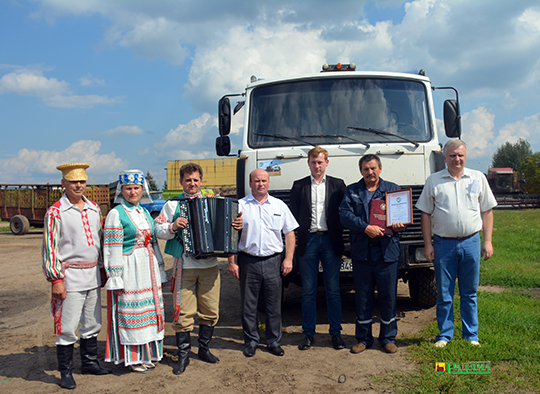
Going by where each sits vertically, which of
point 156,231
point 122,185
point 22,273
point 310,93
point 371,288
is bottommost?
point 22,273

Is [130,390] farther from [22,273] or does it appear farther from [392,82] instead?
[22,273]

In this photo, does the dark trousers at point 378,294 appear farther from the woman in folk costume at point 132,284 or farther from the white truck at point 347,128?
the woman in folk costume at point 132,284

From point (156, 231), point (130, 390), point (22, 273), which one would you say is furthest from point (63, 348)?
point (22, 273)

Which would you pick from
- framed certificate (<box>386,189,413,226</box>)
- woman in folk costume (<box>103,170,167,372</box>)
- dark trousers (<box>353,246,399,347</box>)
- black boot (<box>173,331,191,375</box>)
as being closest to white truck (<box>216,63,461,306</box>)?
dark trousers (<box>353,246,399,347</box>)

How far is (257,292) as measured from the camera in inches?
171

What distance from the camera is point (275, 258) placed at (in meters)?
4.37

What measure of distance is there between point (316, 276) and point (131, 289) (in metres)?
1.92

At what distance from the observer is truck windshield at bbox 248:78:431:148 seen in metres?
5.15

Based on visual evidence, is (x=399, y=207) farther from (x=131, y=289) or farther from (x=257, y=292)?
(x=131, y=289)

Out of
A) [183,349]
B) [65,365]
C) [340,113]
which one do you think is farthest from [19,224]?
[340,113]

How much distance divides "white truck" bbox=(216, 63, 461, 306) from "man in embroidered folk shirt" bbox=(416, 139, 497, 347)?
675 mm

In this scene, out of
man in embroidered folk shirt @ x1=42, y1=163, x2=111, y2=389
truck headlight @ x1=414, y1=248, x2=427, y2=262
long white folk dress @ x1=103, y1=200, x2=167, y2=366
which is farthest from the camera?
truck headlight @ x1=414, y1=248, x2=427, y2=262

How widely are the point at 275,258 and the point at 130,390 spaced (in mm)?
1810

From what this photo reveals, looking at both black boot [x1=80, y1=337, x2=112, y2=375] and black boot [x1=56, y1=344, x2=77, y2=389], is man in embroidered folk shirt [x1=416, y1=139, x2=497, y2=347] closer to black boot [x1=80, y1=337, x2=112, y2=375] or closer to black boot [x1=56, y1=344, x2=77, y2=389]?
black boot [x1=80, y1=337, x2=112, y2=375]
